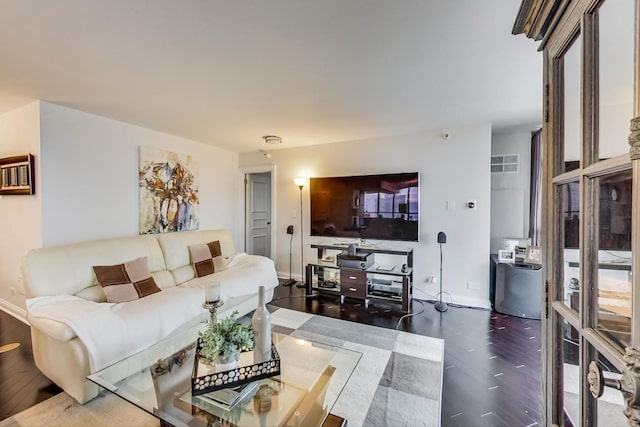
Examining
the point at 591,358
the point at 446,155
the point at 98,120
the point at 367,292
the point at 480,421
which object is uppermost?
the point at 98,120

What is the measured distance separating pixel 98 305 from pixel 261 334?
1422 mm

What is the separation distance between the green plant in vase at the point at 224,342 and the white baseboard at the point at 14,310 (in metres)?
3.00

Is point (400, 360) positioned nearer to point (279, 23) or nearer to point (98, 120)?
point (279, 23)

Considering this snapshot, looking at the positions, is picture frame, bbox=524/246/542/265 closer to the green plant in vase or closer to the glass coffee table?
the glass coffee table

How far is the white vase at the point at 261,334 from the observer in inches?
62.0

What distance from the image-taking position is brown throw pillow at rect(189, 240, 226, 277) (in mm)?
3361

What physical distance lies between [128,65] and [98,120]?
1663 millimetres

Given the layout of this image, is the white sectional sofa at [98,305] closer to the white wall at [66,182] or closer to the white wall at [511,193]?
the white wall at [66,182]

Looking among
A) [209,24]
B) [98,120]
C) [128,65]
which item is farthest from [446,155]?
[98,120]

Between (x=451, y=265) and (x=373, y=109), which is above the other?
(x=373, y=109)

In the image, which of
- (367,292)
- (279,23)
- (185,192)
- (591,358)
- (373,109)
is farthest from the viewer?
(185,192)

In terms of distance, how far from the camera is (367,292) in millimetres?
3627

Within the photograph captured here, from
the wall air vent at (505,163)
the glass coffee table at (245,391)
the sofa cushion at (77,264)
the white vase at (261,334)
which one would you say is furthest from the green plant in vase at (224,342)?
the wall air vent at (505,163)

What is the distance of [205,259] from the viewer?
346cm
